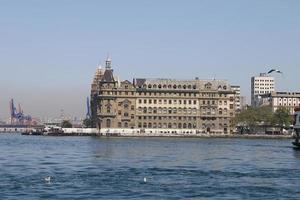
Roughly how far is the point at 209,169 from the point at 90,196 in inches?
955

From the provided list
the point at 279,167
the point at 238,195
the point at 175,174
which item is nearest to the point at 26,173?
the point at 175,174

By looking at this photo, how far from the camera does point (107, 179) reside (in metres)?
54.6

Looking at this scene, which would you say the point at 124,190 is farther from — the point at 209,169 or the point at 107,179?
the point at 209,169

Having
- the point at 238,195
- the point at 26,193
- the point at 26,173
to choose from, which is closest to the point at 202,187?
the point at 238,195

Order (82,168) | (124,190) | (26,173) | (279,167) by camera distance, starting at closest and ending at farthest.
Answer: (124,190) < (26,173) < (82,168) < (279,167)

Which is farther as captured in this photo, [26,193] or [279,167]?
[279,167]

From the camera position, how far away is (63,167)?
6675cm

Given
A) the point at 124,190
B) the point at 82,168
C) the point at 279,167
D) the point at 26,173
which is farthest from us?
the point at 279,167

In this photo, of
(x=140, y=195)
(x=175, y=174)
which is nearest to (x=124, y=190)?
(x=140, y=195)

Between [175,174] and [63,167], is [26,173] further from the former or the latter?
[175,174]

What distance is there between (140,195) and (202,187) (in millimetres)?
6422

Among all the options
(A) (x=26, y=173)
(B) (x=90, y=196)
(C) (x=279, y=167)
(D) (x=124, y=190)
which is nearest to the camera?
(B) (x=90, y=196)

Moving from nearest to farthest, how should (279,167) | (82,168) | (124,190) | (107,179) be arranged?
(124,190) → (107,179) → (82,168) → (279,167)

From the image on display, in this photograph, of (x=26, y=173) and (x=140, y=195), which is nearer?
(x=140, y=195)
